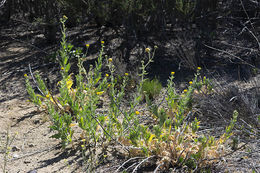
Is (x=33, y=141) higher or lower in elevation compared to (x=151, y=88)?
lower

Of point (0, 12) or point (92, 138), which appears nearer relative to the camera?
point (92, 138)

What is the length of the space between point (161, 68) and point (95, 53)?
4.50ft

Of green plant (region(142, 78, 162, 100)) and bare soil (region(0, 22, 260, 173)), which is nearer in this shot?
bare soil (region(0, 22, 260, 173))

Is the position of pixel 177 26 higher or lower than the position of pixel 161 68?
higher

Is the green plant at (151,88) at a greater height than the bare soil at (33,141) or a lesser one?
greater

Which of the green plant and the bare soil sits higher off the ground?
the green plant

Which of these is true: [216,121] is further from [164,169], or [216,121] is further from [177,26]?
[177,26]

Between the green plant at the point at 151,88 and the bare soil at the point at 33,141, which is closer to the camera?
the bare soil at the point at 33,141

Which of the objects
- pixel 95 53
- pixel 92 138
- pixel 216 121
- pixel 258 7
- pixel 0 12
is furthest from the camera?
pixel 0 12

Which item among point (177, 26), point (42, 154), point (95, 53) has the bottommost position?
point (42, 154)

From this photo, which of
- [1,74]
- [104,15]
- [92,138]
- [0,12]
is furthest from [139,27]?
[0,12]

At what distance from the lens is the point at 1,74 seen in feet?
18.0

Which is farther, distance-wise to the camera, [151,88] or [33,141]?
[151,88]

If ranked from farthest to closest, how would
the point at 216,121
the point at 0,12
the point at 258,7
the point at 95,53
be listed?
1. the point at 0,12
2. the point at 95,53
3. the point at 258,7
4. the point at 216,121
